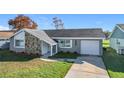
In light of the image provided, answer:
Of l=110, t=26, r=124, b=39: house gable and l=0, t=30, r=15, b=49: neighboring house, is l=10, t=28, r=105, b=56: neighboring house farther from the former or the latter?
l=0, t=30, r=15, b=49: neighboring house

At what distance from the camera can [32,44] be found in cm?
2084

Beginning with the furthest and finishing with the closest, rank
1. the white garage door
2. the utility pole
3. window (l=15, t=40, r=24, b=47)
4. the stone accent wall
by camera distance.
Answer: the utility pole
the white garage door
window (l=15, t=40, r=24, b=47)
the stone accent wall

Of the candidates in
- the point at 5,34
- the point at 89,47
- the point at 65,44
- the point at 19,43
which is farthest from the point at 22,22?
the point at 89,47

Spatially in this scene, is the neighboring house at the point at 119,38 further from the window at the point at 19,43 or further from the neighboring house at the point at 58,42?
the window at the point at 19,43

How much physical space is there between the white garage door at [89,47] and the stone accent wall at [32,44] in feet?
15.7

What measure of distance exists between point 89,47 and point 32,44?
5847 mm

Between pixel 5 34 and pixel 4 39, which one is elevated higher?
pixel 5 34

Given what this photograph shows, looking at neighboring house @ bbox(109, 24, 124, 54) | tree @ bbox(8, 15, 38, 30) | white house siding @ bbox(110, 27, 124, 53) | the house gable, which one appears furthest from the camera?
tree @ bbox(8, 15, 38, 30)

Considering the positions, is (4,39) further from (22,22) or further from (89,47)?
(89,47)

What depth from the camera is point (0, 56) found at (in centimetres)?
1988

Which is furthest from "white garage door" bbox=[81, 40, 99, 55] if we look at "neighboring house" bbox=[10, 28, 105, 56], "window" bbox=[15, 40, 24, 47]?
"window" bbox=[15, 40, 24, 47]

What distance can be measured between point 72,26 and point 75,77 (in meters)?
15.2

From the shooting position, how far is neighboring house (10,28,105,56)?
2083 cm

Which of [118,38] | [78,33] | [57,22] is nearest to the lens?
[78,33]
